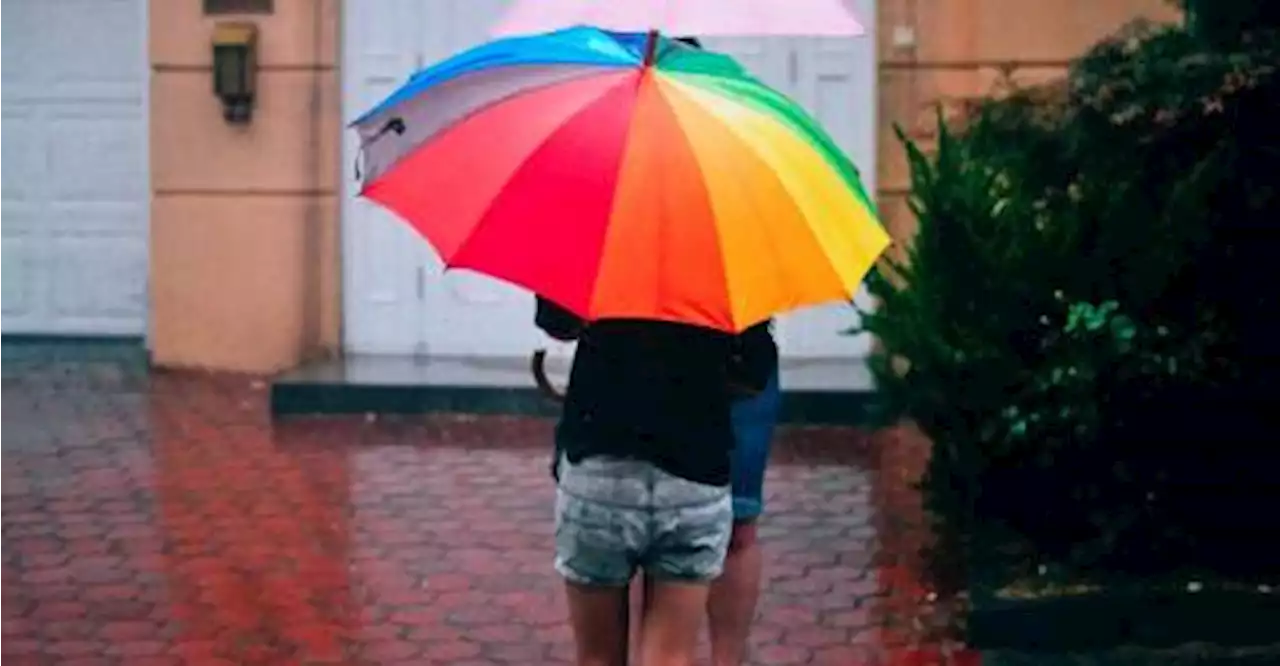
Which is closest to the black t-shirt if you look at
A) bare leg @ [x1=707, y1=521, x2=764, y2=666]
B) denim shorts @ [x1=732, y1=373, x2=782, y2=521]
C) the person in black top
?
the person in black top

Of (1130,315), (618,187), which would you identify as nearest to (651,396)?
(618,187)

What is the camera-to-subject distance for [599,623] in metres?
5.08

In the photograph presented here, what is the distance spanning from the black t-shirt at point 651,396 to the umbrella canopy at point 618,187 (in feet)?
0.86

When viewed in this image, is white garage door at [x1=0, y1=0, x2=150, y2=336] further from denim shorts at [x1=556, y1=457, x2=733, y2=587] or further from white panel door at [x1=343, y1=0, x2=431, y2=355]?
denim shorts at [x1=556, y1=457, x2=733, y2=587]

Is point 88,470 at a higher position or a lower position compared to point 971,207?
lower

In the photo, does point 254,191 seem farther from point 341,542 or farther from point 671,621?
point 671,621

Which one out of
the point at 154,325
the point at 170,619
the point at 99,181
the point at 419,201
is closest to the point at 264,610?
the point at 170,619

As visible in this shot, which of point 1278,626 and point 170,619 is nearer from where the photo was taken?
point 1278,626

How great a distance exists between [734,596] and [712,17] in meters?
1.89

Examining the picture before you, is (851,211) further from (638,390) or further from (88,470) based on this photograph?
(88,470)

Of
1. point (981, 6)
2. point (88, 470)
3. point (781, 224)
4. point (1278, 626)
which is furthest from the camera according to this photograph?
point (981, 6)

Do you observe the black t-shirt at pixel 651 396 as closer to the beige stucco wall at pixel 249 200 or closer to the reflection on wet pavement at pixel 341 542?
the reflection on wet pavement at pixel 341 542

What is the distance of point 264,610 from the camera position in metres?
7.51

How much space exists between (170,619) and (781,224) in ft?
11.4
